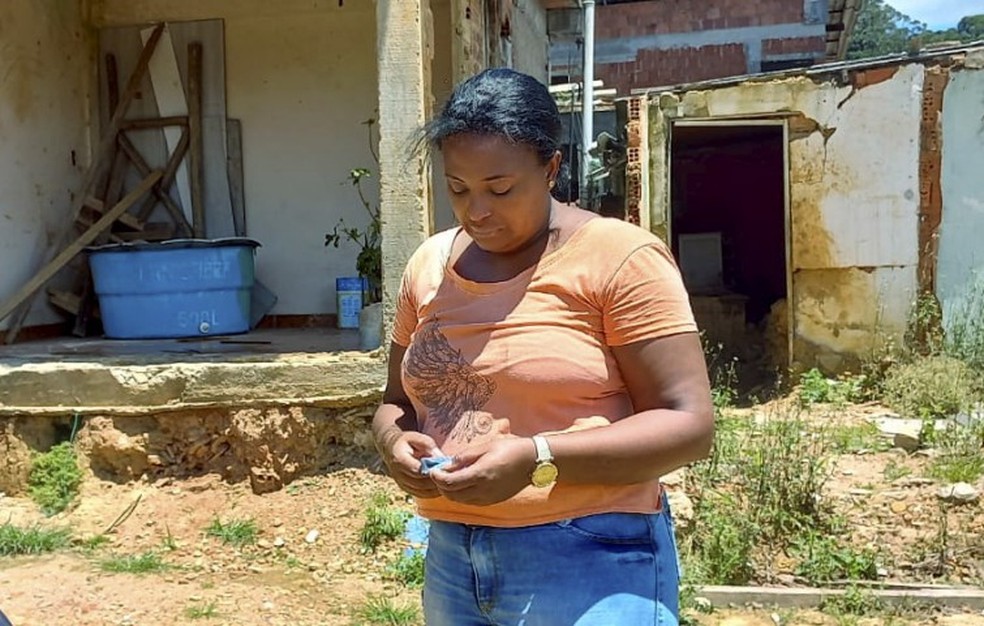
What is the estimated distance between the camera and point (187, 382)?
505cm

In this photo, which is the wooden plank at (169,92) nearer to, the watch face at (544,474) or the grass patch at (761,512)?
the grass patch at (761,512)

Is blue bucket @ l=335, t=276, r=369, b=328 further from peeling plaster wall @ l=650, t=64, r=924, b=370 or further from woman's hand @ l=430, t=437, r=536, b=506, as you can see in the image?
woman's hand @ l=430, t=437, r=536, b=506

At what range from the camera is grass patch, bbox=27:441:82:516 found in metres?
5.03

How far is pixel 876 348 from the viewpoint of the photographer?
7895 mm

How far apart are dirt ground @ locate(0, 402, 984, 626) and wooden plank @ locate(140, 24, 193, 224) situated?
2.88m

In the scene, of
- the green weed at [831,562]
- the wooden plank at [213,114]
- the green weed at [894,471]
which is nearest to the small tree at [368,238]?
the wooden plank at [213,114]

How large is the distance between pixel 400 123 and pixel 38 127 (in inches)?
127

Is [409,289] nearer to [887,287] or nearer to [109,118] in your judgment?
[109,118]

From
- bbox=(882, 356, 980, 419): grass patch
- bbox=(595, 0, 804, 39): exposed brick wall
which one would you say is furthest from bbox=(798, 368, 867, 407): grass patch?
bbox=(595, 0, 804, 39): exposed brick wall

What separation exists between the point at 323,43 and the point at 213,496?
11.6ft

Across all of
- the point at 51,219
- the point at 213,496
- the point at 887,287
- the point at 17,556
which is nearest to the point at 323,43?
the point at 51,219

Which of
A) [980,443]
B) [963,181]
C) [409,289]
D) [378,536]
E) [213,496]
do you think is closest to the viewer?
[409,289]

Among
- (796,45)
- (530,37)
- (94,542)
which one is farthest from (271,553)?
(796,45)

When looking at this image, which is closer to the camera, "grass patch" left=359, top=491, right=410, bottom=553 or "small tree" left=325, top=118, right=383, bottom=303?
"grass patch" left=359, top=491, right=410, bottom=553
